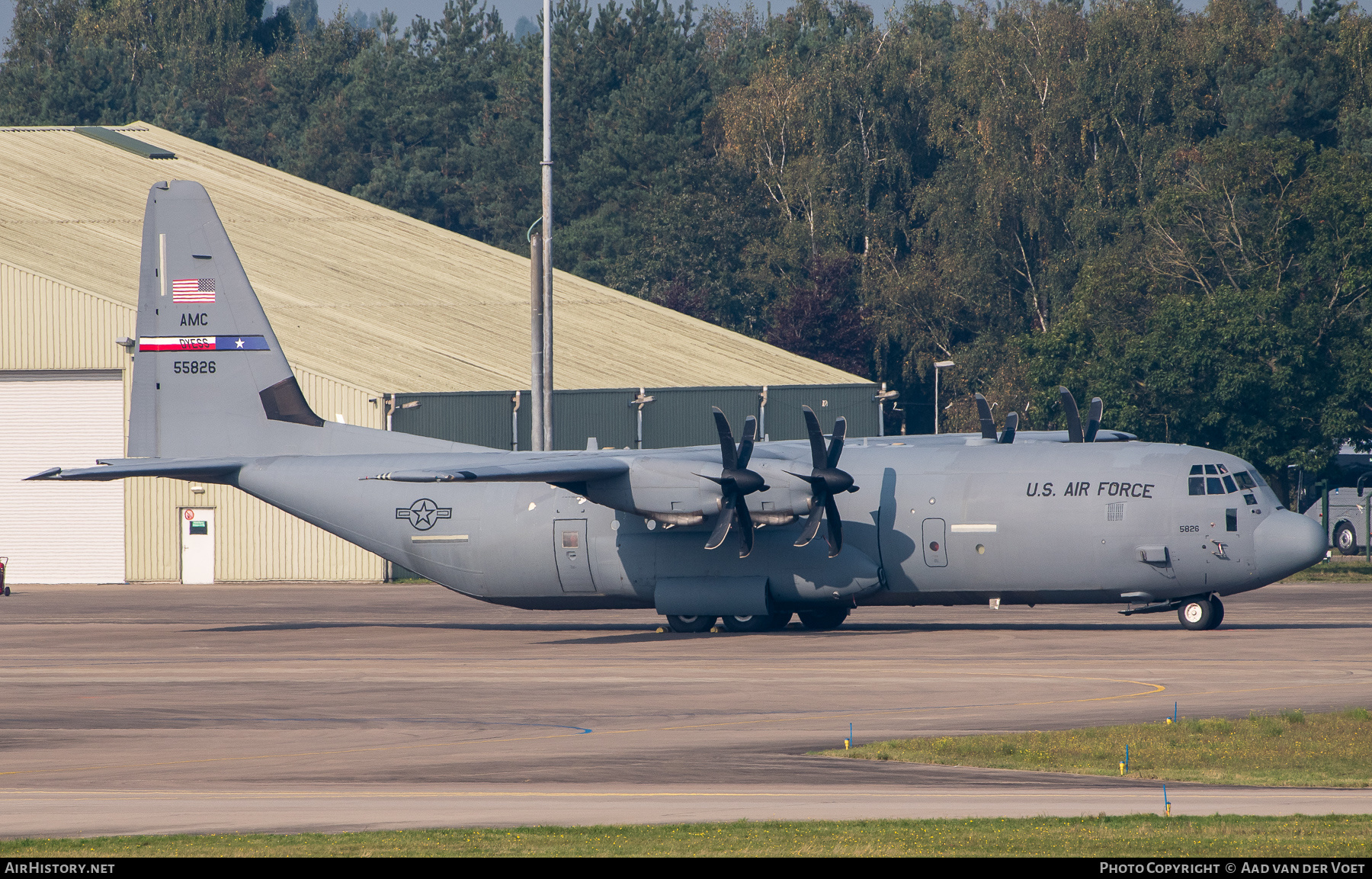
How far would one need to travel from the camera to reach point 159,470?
34.5 meters

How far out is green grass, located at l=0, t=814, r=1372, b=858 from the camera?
12766mm

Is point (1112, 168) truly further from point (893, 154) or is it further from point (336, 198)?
point (336, 198)

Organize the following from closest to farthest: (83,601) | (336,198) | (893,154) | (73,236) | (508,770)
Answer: (508,770) < (83,601) < (73,236) < (336,198) < (893,154)

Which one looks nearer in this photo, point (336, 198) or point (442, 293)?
point (442, 293)

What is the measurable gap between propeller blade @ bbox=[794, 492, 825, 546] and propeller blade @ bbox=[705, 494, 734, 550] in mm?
1308

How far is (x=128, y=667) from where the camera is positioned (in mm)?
29141

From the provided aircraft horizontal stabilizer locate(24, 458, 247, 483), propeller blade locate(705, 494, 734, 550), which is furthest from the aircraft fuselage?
propeller blade locate(705, 494, 734, 550)

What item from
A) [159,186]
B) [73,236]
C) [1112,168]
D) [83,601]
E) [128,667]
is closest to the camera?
[128,667]

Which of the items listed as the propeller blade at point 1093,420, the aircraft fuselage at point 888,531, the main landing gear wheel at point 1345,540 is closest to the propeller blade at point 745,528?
the aircraft fuselage at point 888,531

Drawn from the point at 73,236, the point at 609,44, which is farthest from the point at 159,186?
the point at 609,44

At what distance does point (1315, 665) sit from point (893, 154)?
242 feet

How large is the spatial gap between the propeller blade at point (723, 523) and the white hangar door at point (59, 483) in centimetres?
2795

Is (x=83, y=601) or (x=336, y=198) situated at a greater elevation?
(x=336, y=198)

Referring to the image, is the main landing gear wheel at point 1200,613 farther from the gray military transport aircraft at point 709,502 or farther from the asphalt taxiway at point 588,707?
the asphalt taxiway at point 588,707
